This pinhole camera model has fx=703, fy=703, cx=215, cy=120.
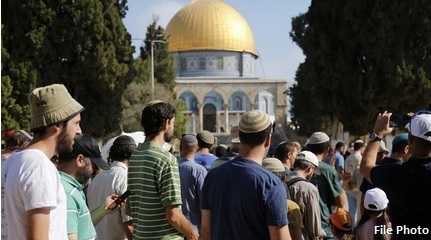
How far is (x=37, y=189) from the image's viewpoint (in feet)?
9.27

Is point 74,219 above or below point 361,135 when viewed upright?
above

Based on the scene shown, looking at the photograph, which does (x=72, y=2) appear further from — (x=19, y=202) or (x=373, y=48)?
(x=19, y=202)

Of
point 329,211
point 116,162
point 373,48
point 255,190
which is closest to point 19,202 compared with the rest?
point 255,190

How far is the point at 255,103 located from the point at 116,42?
43.8 metres

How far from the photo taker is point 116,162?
18.2 ft

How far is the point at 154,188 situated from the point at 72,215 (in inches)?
31.9

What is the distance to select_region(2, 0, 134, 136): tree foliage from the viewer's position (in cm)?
2248

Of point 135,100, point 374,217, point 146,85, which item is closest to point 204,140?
point 374,217

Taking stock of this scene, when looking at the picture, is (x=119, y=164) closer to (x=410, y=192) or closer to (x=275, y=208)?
(x=275, y=208)

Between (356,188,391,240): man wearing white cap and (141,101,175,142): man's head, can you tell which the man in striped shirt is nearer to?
(141,101,175,142): man's head

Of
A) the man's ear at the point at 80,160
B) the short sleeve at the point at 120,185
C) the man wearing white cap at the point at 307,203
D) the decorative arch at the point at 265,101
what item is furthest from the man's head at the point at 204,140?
the decorative arch at the point at 265,101

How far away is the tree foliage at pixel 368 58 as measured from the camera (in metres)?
24.2

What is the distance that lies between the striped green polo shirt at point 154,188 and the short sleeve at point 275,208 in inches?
38.9

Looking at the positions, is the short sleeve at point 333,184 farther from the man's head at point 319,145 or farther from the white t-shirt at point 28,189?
the white t-shirt at point 28,189
